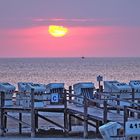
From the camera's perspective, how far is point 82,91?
33812 mm

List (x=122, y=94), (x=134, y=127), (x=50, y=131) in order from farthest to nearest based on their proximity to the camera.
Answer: (x=50, y=131) < (x=122, y=94) < (x=134, y=127)

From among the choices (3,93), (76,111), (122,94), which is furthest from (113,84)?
(3,93)

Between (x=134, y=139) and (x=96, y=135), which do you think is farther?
→ (x=96, y=135)

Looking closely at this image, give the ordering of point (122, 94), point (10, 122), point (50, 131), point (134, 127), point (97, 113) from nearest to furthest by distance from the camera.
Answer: point (134, 127)
point (97, 113)
point (122, 94)
point (50, 131)
point (10, 122)

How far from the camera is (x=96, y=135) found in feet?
107

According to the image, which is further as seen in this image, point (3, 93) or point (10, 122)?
point (10, 122)

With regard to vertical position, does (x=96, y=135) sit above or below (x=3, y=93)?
below

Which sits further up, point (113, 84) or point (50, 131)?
point (113, 84)

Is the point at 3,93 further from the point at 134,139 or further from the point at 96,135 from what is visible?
the point at 134,139

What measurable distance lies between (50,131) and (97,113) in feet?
20.8

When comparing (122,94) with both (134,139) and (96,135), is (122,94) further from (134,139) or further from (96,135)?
(134,139)

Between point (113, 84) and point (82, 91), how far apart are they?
1543 mm

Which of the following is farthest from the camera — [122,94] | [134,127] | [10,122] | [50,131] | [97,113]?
[10,122]

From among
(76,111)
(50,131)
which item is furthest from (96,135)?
(50,131)
